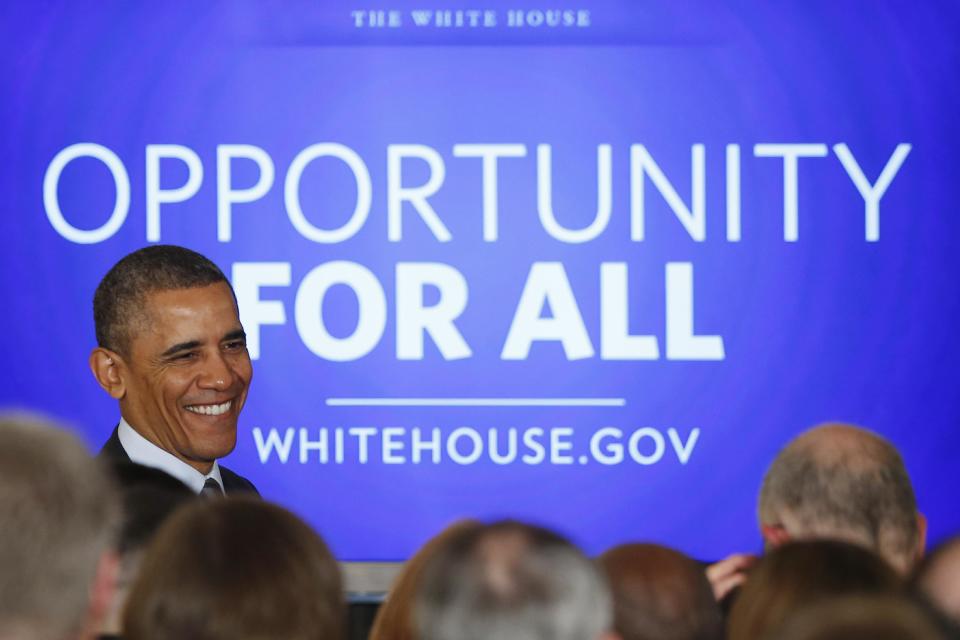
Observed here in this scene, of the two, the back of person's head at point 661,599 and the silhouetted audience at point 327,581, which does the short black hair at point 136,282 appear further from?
the back of person's head at point 661,599

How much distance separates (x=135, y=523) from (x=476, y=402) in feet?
7.46

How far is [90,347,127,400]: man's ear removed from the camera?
300cm

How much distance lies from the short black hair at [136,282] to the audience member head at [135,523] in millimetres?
1019

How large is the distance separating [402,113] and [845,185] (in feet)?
4.14

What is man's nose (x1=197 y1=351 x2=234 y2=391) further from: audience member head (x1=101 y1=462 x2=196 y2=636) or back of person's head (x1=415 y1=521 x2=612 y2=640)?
back of person's head (x1=415 y1=521 x2=612 y2=640)

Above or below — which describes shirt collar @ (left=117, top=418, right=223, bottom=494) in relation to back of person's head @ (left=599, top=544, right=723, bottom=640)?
above

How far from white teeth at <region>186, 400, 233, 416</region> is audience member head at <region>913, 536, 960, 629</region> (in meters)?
1.68

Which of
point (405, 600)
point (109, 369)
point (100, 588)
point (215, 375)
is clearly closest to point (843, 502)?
point (405, 600)

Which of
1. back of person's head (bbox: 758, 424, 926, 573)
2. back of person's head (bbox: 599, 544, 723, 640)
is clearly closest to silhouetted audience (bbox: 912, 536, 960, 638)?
back of person's head (bbox: 758, 424, 926, 573)

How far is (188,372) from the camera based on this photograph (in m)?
3.02

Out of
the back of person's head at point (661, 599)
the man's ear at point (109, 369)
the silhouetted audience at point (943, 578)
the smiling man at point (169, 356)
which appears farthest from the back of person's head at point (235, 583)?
the man's ear at point (109, 369)

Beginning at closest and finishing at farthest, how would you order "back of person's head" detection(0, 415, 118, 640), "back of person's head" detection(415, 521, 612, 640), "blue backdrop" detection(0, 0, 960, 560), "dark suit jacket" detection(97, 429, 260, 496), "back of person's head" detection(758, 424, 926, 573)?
"back of person's head" detection(0, 415, 118, 640)
"back of person's head" detection(415, 521, 612, 640)
"back of person's head" detection(758, 424, 926, 573)
"dark suit jacket" detection(97, 429, 260, 496)
"blue backdrop" detection(0, 0, 960, 560)

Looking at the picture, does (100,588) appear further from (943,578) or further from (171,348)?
(171,348)

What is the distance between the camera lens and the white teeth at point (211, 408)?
10.0 feet
